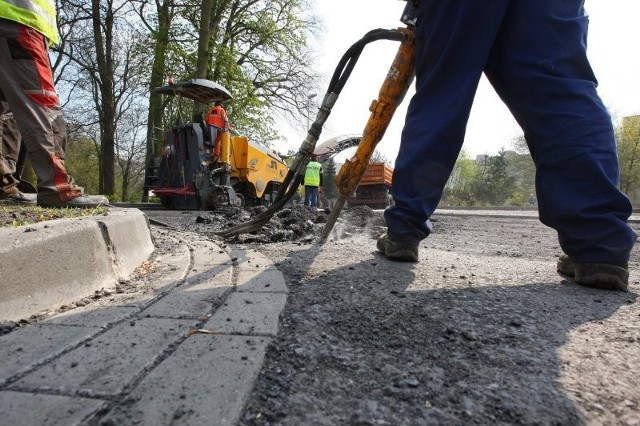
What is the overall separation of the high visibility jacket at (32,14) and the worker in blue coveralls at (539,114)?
236 cm

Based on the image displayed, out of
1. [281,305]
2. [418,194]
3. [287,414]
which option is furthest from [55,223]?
[418,194]

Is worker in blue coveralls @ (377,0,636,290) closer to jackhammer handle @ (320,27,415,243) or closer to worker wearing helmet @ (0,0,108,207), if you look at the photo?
jackhammer handle @ (320,27,415,243)

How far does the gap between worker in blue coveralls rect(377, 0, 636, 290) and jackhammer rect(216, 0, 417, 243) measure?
32 centimetres

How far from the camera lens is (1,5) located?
96.5 inches

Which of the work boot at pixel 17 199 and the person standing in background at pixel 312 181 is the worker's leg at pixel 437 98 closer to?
the work boot at pixel 17 199

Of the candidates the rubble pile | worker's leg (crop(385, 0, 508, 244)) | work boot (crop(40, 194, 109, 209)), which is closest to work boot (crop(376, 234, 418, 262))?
worker's leg (crop(385, 0, 508, 244))

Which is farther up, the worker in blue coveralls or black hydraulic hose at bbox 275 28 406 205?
black hydraulic hose at bbox 275 28 406 205

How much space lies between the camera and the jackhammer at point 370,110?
2475 millimetres

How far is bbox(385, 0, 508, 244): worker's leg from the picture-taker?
6.24ft

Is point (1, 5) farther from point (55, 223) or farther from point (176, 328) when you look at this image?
point (176, 328)

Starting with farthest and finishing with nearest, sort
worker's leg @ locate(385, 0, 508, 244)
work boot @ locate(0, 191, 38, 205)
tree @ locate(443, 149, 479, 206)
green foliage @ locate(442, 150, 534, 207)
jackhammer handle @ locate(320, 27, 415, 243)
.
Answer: tree @ locate(443, 149, 479, 206) → green foliage @ locate(442, 150, 534, 207) → work boot @ locate(0, 191, 38, 205) → jackhammer handle @ locate(320, 27, 415, 243) → worker's leg @ locate(385, 0, 508, 244)

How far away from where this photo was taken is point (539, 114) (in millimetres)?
1812

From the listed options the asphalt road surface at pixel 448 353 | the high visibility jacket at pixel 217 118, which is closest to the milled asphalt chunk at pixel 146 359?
the asphalt road surface at pixel 448 353

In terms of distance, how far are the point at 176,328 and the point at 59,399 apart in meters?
0.39
